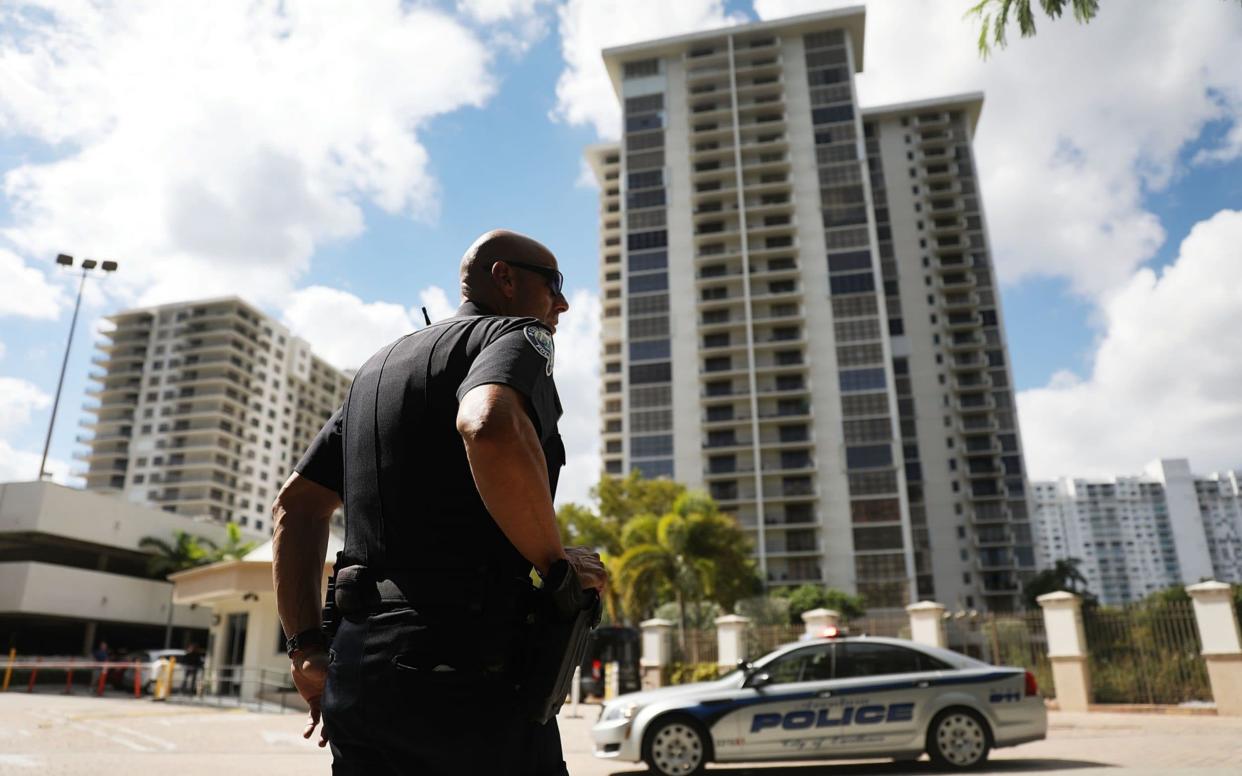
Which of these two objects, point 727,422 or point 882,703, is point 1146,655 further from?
point 727,422

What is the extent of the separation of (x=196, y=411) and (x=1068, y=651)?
89904mm

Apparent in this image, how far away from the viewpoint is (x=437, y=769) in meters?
1.57

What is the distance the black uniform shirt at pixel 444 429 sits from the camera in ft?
5.47

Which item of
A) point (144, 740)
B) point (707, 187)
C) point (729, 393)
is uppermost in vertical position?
point (707, 187)

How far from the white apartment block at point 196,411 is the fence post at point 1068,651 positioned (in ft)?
271

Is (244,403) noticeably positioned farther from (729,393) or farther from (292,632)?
(292,632)

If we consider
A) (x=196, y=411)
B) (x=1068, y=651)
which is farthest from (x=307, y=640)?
(x=196, y=411)

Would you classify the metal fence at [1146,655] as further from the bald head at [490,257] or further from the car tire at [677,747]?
the bald head at [490,257]

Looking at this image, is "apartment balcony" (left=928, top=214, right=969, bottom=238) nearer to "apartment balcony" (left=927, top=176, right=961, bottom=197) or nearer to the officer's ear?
"apartment balcony" (left=927, top=176, right=961, bottom=197)

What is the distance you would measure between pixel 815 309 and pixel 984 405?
20496 millimetres

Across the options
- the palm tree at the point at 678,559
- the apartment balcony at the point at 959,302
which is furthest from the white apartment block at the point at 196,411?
the apartment balcony at the point at 959,302

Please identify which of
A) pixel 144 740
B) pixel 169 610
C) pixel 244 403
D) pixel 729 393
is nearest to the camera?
pixel 144 740

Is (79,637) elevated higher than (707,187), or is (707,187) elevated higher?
(707,187)

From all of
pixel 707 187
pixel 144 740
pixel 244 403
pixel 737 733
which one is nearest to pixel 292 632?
pixel 737 733
